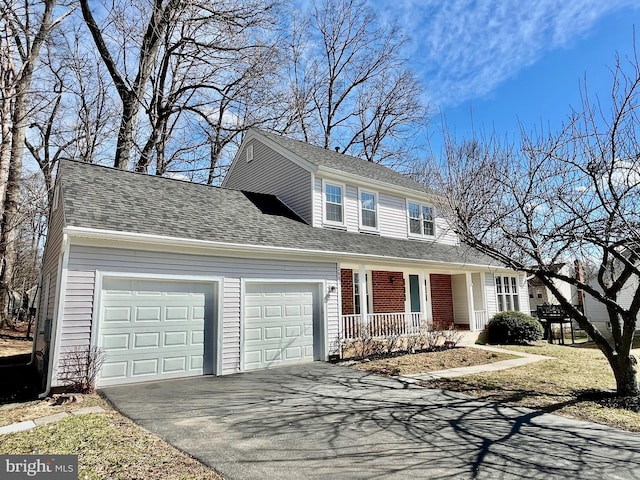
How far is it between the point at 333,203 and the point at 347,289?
3.29 metres

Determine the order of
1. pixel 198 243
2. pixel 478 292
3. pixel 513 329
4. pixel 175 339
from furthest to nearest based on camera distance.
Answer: pixel 478 292 < pixel 513 329 < pixel 198 243 < pixel 175 339

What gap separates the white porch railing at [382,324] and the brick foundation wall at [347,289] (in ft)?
3.71

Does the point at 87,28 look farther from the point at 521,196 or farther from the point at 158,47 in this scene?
the point at 521,196

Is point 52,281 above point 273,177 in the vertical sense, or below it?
below

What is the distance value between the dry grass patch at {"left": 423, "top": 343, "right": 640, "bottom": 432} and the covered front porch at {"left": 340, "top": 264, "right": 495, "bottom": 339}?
13.0ft

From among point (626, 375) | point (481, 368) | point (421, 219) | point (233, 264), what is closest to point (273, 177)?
point (421, 219)

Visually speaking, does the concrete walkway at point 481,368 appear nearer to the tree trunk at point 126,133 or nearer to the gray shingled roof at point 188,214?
the gray shingled roof at point 188,214

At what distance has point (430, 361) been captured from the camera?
38.0ft

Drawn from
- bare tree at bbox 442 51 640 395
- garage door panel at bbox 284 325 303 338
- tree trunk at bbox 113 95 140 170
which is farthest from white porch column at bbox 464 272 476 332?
tree trunk at bbox 113 95 140 170

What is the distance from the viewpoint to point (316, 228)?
13.6 meters

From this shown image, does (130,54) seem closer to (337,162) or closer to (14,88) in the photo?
(14,88)

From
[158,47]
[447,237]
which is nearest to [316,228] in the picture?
[447,237]

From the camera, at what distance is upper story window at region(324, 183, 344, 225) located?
1440 centimetres

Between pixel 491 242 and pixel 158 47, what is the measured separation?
56.4 ft
